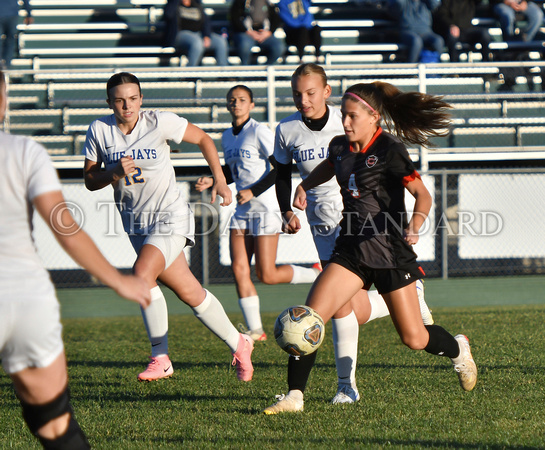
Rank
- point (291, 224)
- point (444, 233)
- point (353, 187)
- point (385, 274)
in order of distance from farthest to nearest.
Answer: point (444, 233) → point (291, 224) → point (353, 187) → point (385, 274)

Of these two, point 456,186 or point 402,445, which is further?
point 456,186

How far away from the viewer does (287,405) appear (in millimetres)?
4555

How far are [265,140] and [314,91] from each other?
254 cm

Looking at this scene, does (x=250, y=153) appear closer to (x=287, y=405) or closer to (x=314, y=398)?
(x=314, y=398)

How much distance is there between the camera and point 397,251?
466 centimetres

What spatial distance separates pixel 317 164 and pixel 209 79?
10529mm

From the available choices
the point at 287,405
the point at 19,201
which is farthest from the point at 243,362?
the point at 19,201

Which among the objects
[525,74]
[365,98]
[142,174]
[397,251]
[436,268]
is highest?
[525,74]

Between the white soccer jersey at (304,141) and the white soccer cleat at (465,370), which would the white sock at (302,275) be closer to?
the white soccer jersey at (304,141)

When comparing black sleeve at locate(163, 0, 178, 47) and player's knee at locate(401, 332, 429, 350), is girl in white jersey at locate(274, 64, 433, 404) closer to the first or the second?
player's knee at locate(401, 332, 429, 350)

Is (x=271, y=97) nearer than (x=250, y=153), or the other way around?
(x=250, y=153)

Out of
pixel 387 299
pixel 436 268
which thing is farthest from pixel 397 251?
pixel 436 268

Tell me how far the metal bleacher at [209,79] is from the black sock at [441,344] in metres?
9.62

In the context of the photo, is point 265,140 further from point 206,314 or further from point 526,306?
point 526,306
